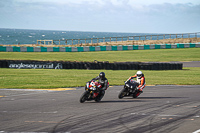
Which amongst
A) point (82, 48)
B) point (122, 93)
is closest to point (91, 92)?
point (122, 93)

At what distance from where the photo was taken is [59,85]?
20.9 metres

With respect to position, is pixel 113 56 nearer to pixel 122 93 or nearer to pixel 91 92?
pixel 122 93

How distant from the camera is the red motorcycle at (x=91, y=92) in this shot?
45.2 ft

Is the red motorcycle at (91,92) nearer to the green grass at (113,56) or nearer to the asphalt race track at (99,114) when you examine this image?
the asphalt race track at (99,114)

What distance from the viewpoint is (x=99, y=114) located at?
11.3 meters

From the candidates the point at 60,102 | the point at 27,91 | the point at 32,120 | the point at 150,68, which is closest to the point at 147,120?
the point at 32,120

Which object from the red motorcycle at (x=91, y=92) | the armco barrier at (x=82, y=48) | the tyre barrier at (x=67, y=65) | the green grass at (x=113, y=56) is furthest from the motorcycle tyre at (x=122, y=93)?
the armco barrier at (x=82, y=48)

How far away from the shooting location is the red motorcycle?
13.8m

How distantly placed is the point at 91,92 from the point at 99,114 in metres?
2.68

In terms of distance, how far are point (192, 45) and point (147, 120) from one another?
2088 inches

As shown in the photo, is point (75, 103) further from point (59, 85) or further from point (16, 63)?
point (16, 63)

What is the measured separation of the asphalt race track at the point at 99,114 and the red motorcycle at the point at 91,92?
378 millimetres

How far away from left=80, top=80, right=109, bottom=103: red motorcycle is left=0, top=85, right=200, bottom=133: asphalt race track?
0.38 meters

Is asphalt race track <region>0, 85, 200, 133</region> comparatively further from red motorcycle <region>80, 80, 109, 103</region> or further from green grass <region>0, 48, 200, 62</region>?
green grass <region>0, 48, 200, 62</region>
